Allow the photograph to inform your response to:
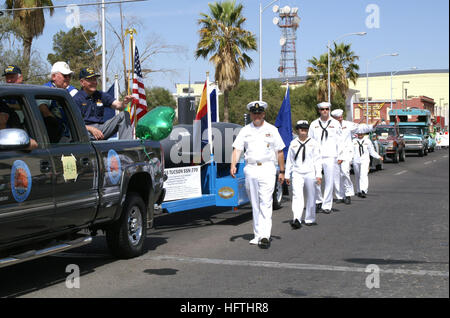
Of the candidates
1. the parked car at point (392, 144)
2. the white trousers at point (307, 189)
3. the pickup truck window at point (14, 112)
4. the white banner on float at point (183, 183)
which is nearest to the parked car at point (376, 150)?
the parked car at point (392, 144)

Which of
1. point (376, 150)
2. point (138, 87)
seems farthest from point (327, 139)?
point (376, 150)

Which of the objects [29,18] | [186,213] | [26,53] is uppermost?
[29,18]

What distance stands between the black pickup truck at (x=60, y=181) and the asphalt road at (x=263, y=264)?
420 millimetres

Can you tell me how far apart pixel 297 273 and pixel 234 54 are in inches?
1222

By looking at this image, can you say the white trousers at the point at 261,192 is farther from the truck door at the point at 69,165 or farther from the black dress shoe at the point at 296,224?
the truck door at the point at 69,165

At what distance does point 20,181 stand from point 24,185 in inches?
2.9

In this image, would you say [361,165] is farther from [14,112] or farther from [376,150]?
[376,150]

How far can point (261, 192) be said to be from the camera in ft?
29.3

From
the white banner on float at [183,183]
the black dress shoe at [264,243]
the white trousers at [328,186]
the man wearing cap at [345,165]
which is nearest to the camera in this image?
the black dress shoe at [264,243]

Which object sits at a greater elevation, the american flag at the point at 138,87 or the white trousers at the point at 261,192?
the american flag at the point at 138,87

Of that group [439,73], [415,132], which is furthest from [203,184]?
[439,73]

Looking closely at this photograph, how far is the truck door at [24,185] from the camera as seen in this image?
18.4ft

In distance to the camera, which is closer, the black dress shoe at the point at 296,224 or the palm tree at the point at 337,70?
the black dress shoe at the point at 296,224
